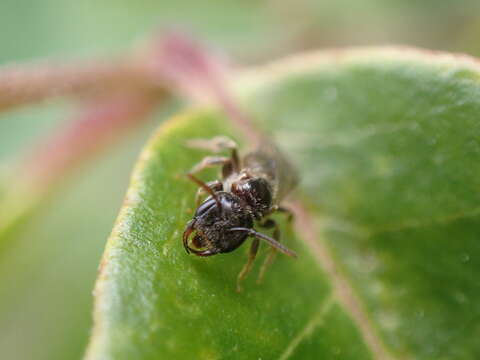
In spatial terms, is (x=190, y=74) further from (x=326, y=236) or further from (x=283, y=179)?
(x=326, y=236)

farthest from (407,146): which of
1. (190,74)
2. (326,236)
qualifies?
(190,74)

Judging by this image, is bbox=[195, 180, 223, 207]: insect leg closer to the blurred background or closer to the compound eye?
the compound eye

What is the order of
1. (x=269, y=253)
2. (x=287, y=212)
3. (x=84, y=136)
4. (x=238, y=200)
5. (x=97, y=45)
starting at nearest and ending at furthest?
(x=269, y=253) < (x=238, y=200) < (x=287, y=212) < (x=84, y=136) < (x=97, y=45)

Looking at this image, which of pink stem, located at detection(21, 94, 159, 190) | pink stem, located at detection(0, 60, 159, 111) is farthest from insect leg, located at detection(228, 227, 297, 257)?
pink stem, located at detection(21, 94, 159, 190)

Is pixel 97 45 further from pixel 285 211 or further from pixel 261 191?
pixel 285 211

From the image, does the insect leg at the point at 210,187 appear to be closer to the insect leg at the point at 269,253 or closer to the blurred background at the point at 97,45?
the insect leg at the point at 269,253

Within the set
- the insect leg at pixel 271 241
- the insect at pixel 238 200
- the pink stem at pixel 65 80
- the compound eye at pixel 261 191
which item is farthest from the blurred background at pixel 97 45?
the insect leg at pixel 271 241

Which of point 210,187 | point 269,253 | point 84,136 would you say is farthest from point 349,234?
point 84,136
